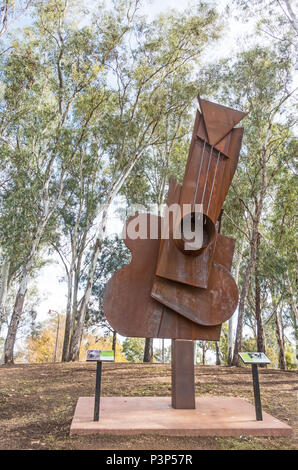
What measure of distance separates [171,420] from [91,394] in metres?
2.34

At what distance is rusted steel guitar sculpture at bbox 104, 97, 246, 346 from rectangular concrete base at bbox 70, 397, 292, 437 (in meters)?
1.00

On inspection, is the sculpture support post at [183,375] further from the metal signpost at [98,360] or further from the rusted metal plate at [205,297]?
the metal signpost at [98,360]

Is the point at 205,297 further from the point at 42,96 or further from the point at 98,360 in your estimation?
the point at 42,96

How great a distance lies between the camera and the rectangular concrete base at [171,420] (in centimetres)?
390

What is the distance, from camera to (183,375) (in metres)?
4.96

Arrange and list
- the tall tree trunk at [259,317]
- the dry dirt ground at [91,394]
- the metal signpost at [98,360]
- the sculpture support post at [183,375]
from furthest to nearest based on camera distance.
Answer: the tall tree trunk at [259,317]
the sculpture support post at [183,375]
the metal signpost at [98,360]
the dry dirt ground at [91,394]

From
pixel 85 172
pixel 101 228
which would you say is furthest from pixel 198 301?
pixel 85 172

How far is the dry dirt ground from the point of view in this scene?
3686 mm

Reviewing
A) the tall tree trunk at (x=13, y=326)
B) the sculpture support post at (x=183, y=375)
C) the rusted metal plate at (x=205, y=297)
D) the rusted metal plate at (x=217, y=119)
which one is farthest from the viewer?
the tall tree trunk at (x=13, y=326)

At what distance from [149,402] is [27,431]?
1871mm

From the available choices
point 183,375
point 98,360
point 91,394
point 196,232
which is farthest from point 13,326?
point 196,232

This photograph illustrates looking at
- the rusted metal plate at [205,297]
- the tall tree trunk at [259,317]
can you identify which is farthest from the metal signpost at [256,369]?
the tall tree trunk at [259,317]

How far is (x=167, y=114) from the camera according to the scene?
13750mm

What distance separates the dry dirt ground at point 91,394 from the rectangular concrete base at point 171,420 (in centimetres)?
10
